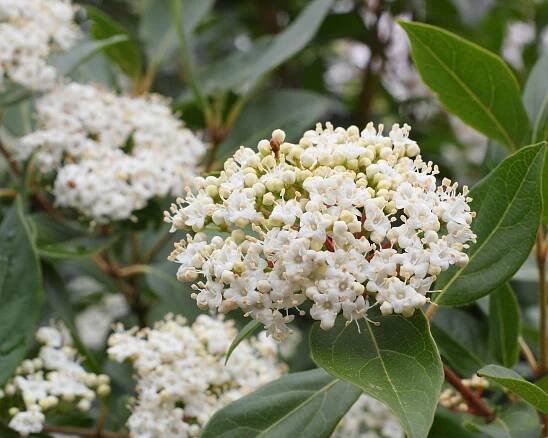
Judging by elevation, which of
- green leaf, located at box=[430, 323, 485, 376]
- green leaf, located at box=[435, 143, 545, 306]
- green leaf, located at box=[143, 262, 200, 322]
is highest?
green leaf, located at box=[435, 143, 545, 306]

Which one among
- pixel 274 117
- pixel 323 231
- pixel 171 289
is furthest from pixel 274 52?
pixel 323 231

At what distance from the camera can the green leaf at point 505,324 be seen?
1.63 m

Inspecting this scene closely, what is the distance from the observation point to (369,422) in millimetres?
1942

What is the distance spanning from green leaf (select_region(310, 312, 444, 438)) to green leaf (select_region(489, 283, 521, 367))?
431mm

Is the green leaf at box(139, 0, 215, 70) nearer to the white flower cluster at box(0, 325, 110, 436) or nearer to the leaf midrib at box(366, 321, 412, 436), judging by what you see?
the white flower cluster at box(0, 325, 110, 436)

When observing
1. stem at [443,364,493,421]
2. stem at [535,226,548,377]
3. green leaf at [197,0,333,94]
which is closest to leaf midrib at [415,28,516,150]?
stem at [535,226,548,377]

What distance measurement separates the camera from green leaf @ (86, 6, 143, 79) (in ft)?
8.13

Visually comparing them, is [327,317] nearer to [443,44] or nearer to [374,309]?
[374,309]

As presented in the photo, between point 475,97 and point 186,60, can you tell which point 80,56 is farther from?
point 475,97

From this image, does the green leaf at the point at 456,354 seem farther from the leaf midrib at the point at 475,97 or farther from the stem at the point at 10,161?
the stem at the point at 10,161

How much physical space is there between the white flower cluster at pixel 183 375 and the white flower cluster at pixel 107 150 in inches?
15.1

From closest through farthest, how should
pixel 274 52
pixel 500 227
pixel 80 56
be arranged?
pixel 500 227 < pixel 80 56 < pixel 274 52

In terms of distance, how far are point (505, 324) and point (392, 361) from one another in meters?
0.51

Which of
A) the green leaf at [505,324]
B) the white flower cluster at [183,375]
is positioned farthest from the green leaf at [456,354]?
the white flower cluster at [183,375]
